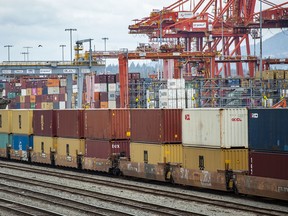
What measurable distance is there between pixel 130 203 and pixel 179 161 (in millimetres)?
6025

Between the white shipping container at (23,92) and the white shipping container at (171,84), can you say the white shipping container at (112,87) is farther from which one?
the white shipping container at (23,92)

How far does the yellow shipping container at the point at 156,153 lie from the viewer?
1174 inches

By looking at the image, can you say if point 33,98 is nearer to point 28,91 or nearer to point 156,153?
point 28,91

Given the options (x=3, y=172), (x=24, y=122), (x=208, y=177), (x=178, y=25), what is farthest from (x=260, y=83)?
(x=178, y=25)

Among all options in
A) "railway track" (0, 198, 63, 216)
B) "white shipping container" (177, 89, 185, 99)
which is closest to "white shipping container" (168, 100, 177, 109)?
"white shipping container" (177, 89, 185, 99)

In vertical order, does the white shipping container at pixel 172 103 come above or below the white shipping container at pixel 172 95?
below

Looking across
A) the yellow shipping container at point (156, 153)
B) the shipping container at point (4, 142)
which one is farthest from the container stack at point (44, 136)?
the yellow shipping container at point (156, 153)

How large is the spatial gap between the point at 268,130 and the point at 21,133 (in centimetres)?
2479

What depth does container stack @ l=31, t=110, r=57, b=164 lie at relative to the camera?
40.7 m

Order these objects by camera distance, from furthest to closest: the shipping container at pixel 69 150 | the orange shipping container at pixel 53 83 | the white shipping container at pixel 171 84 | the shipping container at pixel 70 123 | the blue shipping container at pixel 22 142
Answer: the orange shipping container at pixel 53 83 < the white shipping container at pixel 171 84 < the blue shipping container at pixel 22 142 < the shipping container at pixel 69 150 < the shipping container at pixel 70 123

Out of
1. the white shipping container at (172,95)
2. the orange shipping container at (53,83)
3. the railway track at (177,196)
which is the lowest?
the railway track at (177,196)

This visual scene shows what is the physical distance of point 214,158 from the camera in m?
26.5

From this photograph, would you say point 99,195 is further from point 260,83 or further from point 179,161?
point 260,83

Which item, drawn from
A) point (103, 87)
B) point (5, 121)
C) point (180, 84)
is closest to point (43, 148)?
point (5, 121)
